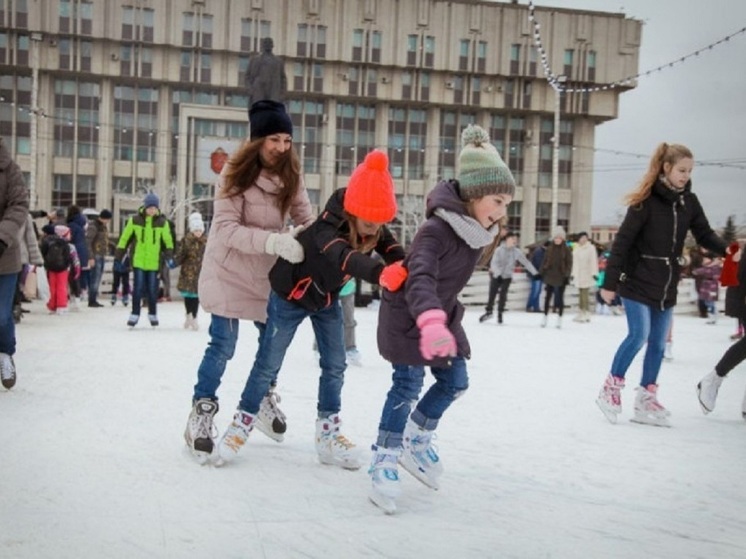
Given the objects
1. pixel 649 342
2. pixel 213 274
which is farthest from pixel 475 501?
pixel 649 342

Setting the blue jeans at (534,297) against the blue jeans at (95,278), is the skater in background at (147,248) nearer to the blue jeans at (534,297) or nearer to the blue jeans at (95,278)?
the blue jeans at (95,278)

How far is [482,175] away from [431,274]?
0.44m

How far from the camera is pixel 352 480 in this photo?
2863 millimetres

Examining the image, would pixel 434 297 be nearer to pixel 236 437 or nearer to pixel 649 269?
pixel 236 437

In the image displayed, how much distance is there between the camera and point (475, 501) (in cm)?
264

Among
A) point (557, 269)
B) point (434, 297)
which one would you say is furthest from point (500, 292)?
point (434, 297)

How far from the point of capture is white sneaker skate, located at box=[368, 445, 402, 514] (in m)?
2.51

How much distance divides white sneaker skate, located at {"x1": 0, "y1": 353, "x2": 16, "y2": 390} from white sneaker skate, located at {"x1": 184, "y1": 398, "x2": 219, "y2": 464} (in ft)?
6.12

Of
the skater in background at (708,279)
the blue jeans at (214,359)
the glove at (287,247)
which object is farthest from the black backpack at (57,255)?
the skater in background at (708,279)

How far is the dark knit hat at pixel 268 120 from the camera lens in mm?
3148

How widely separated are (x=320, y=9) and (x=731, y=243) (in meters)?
34.3

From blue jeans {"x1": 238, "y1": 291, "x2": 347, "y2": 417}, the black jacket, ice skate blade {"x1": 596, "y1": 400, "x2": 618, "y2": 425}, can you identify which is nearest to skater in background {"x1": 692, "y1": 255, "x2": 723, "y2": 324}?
the black jacket

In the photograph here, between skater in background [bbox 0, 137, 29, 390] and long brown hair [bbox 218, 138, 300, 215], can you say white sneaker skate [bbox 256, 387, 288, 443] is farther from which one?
skater in background [bbox 0, 137, 29, 390]

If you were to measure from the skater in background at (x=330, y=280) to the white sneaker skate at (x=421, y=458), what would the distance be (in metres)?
0.29
